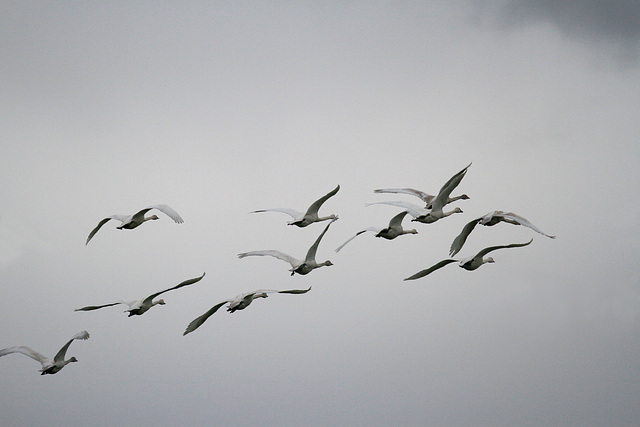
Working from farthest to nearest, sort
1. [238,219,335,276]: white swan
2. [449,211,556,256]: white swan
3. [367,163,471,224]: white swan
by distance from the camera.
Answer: [238,219,335,276]: white swan, [367,163,471,224]: white swan, [449,211,556,256]: white swan

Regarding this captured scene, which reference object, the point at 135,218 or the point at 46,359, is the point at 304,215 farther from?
the point at 46,359

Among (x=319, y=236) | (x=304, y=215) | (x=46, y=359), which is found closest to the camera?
(x=319, y=236)

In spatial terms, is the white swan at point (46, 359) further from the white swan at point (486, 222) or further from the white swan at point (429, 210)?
the white swan at point (486, 222)

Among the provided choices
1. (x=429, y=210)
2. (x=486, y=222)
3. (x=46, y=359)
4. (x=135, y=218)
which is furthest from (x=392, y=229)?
(x=46, y=359)

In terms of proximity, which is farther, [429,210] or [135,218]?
[135,218]

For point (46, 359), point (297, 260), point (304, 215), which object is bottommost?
point (46, 359)

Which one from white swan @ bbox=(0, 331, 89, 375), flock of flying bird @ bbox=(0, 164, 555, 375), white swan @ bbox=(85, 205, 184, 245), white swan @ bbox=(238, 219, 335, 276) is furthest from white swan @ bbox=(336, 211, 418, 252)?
white swan @ bbox=(0, 331, 89, 375)

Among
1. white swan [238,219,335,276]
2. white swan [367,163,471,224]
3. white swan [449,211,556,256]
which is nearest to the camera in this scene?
white swan [449,211,556,256]

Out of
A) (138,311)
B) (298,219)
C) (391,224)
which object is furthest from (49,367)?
(391,224)

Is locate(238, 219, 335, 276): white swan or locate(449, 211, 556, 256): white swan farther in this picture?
locate(238, 219, 335, 276): white swan

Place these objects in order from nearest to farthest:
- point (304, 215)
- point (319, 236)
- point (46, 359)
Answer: point (319, 236)
point (304, 215)
point (46, 359)

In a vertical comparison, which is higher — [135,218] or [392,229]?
[392,229]

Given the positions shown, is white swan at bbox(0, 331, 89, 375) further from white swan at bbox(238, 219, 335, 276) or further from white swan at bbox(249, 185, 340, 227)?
white swan at bbox(249, 185, 340, 227)

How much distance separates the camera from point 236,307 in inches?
1976
